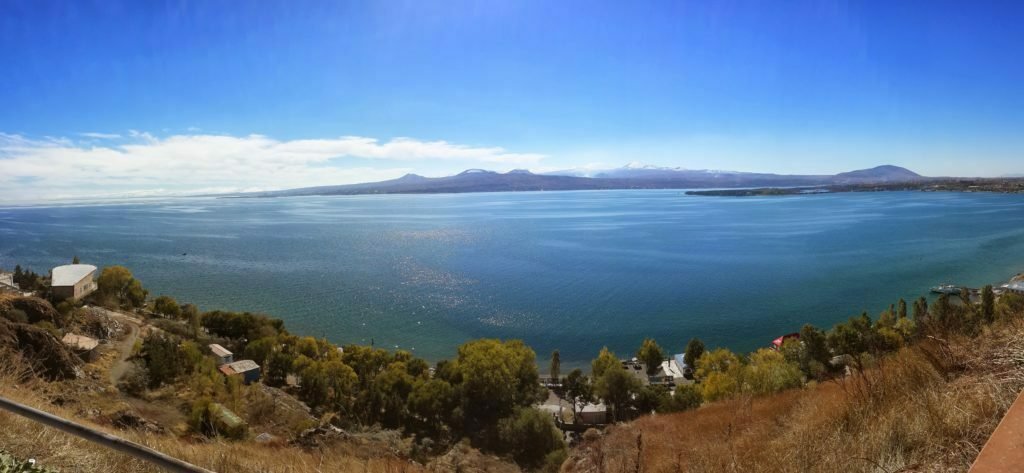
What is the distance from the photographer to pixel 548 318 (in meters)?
26.9

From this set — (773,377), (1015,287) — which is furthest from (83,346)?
(1015,287)

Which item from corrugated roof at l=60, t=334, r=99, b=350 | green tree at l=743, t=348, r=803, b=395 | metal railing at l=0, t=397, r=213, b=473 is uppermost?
metal railing at l=0, t=397, r=213, b=473

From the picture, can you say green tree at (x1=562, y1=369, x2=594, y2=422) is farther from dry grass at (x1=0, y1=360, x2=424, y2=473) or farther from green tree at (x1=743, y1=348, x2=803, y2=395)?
dry grass at (x1=0, y1=360, x2=424, y2=473)

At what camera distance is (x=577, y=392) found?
1706cm

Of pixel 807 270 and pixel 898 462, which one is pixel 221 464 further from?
pixel 807 270

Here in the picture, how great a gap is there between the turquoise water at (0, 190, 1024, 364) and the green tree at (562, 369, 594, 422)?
14.7 feet

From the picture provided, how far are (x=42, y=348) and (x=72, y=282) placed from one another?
1678 centimetres

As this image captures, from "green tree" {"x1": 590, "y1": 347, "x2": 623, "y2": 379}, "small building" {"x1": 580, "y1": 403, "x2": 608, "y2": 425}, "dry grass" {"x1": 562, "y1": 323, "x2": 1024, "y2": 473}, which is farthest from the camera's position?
"green tree" {"x1": 590, "y1": 347, "x2": 623, "y2": 379}

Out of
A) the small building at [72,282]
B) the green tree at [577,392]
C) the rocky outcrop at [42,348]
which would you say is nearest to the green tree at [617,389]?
the green tree at [577,392]

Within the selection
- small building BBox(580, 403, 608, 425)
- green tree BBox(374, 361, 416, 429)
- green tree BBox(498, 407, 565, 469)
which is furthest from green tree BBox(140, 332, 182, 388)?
small building BBox(580, 403, 608, 425)

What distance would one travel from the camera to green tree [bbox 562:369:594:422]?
1683 centimetres

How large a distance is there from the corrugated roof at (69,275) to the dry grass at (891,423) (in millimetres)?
27910

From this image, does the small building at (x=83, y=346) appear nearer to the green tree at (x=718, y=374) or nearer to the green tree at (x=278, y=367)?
the green tree at (x=278, y=367)

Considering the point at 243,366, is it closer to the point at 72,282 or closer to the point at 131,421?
the point at 131,421
